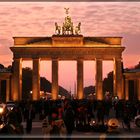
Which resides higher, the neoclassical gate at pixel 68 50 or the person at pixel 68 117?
the neoclassical gate at pixel 68 50

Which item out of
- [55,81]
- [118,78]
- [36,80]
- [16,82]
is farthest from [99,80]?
[16,82]

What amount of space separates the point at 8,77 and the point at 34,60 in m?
5.98

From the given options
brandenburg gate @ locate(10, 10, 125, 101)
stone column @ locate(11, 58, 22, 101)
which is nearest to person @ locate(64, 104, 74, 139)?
brandenburg gate @ locate(10, 10, 125, 101)

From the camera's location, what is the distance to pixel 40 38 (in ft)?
311

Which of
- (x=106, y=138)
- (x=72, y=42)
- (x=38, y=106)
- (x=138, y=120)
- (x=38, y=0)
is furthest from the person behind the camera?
(x=72, y=42)

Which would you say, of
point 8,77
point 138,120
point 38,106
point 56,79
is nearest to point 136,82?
point 56,79

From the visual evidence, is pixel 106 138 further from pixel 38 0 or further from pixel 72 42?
pixel 72 42

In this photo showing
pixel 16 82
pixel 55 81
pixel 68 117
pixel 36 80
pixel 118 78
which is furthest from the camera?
pixel 55 81

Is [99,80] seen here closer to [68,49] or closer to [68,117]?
[68,49]

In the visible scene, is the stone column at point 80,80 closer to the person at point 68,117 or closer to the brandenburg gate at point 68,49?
the brandenburg gate at point 68,49

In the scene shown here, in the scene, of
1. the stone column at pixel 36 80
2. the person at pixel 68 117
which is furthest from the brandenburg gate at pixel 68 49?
the person at pixel 68 117

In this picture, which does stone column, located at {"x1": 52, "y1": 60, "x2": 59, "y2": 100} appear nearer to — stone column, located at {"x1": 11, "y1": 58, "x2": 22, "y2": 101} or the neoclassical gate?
the neoclassical gate

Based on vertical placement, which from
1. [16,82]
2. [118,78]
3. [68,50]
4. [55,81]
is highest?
[68,50]

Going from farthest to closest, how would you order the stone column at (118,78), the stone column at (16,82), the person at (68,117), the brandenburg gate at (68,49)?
the stone column at (16,82) → the stone column at (118,78) → the brandenburg gate at (68,49) → the person at (68,117)
